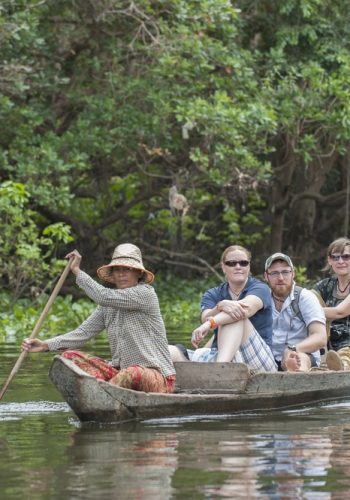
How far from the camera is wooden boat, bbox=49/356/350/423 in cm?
881

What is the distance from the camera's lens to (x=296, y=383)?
1000 centimetres

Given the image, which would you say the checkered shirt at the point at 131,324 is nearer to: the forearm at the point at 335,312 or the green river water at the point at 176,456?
the green river water at the point at 176,456

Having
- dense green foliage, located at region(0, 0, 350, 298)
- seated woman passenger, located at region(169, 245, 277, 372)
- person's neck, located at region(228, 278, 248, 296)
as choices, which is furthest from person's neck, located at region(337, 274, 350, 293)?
dense green foliage, located at region(0, 0, 350, 298)

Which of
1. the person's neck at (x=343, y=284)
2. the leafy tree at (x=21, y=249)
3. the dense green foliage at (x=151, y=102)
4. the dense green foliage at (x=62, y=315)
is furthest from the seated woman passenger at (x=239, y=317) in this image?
the leafy tree at (x=21, y=249)

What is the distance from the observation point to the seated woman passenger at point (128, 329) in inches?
358

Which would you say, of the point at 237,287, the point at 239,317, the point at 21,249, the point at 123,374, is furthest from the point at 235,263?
the point at 21,249

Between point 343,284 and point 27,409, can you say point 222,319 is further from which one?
point 343,284

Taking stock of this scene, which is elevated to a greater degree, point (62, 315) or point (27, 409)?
point (27, 409)

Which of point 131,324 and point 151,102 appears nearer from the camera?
point 131,324

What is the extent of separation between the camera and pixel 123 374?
30.1 ft

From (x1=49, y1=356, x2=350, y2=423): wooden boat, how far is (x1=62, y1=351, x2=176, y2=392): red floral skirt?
166 millimetres

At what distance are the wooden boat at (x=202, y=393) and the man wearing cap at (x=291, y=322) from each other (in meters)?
0.28

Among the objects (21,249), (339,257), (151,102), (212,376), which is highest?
(151,102)

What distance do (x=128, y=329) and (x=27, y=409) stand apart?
1.13 m
